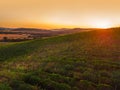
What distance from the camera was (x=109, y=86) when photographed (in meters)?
23.2

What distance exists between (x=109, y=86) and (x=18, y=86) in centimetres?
830

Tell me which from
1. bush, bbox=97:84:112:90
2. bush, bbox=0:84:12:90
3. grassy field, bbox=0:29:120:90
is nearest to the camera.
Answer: bush, bbox=0:84:12:90

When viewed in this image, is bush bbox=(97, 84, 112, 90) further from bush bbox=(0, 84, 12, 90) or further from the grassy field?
bush bbox=(0, 84, 12, 90)

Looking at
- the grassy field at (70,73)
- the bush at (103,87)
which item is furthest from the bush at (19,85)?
the bush at (103,87)

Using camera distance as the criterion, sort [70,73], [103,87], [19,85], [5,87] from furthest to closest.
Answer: [70,73], [19,85], [103,87], [5,87]

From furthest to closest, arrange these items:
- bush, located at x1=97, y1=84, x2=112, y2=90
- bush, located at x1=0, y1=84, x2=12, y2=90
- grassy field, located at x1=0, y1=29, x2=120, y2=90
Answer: grassy field, located at x1=0, y1=29, x2=120, y2=90 → bush, located at x1=97, y1=84, x2=112, y2=90 → bush, located at x1=0, y1=84, x2=12, y2=90

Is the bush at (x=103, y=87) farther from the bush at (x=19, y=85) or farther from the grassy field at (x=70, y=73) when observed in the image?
the bush at (x=19, y=85)

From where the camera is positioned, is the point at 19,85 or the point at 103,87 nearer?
the point at 103,87

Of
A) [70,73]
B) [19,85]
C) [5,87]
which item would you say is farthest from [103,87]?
[5,87]

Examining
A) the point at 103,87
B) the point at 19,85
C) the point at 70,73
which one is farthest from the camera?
the point at 70,73

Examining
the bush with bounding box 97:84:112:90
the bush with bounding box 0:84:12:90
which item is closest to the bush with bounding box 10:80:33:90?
the bush with bounding box 0:84:12:90

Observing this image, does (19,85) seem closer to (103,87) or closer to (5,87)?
(5,87)

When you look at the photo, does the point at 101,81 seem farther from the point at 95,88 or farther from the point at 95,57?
the point at 95,57

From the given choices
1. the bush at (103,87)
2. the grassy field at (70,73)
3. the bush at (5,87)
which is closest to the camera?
the bush at (5,87)
